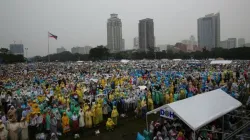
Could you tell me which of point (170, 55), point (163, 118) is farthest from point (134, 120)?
point (170, 55)

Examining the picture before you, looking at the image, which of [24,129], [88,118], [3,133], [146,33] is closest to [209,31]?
[146,33]

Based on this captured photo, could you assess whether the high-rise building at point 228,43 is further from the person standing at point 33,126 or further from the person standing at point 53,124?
the person standing at point 33,126

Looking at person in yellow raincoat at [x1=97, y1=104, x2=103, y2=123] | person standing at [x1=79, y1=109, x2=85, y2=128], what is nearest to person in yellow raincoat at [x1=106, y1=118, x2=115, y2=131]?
person in yellow raincoat at [x1=97, y1=104, x2=103, y2=123]

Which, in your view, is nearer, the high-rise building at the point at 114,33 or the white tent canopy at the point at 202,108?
the white tent canopy at the point at 202,108

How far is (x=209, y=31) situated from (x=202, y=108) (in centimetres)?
14535

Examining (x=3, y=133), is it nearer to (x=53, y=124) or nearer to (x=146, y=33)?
(x=53, y=124)

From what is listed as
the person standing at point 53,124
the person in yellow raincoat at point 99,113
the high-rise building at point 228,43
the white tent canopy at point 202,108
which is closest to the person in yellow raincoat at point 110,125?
the person in yellow raincoat at point 99,113

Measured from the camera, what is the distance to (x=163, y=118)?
9125 millimetres

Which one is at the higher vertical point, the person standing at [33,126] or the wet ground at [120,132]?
the person standing at [33,126]

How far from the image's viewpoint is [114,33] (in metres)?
151

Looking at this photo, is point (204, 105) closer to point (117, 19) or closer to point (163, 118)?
point (163, 118)

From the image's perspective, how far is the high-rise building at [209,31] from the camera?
136m

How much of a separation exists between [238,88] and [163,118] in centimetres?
891

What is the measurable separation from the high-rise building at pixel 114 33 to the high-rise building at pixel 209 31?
58.2 metres
